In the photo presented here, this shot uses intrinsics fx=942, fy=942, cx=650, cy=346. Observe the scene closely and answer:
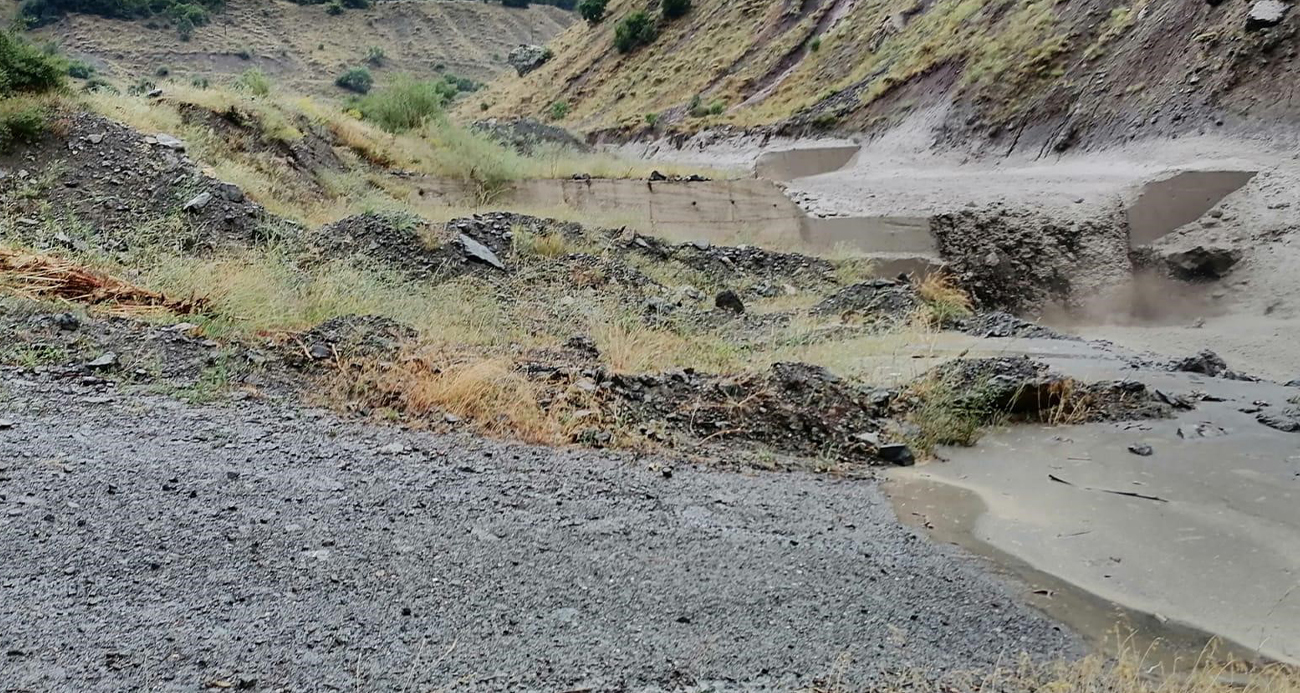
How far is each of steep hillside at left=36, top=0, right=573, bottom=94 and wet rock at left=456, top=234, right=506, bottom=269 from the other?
3663 centimetres

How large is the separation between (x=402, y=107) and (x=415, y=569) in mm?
18429

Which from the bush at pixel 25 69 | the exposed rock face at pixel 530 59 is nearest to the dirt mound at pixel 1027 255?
the bush at pixel 25 69

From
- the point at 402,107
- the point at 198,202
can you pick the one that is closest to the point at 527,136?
the point at 402,107

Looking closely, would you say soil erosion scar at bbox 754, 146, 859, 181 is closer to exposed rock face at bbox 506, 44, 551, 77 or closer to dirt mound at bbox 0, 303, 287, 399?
dirt mound at bbox 0, 303, 287, 399

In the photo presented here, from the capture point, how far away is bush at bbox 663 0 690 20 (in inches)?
1757

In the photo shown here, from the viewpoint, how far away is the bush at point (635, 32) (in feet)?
146

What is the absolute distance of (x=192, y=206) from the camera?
393 inches

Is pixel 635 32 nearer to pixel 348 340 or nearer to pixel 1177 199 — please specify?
pixel 1177 199

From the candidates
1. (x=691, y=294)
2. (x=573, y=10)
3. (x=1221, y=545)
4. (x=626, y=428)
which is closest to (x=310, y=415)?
(x=626, y=428)

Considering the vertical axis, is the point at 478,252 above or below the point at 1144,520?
below

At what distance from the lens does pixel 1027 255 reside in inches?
569

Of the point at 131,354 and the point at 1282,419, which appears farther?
the point at 1282,419

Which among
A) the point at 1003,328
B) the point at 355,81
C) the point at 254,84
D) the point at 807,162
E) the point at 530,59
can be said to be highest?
the point at 1003,328

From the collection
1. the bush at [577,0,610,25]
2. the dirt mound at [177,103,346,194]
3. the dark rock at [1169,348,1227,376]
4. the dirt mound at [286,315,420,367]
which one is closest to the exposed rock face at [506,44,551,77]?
the bush at [577,0,610,25]
